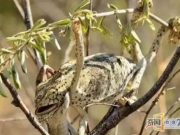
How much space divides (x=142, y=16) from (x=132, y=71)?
24cm

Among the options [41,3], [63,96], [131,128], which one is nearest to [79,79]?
[63,96]

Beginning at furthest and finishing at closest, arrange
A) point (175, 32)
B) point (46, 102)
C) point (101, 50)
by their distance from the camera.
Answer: point (101, 50), point (175, 32), point (46, 102)

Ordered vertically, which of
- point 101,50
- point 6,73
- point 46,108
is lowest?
point 101,50

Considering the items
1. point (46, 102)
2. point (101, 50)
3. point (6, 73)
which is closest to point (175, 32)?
point (46, 102)

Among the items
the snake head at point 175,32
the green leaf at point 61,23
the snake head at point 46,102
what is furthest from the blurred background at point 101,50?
the green leaf at point 61,23

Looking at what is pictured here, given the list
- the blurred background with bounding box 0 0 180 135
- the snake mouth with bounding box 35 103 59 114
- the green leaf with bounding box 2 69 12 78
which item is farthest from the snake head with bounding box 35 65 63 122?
the blurred background with bounding box 0 0 180 135

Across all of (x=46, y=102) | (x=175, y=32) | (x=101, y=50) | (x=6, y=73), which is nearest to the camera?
(x=6, y=73)

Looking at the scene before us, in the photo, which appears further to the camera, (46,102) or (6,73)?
(46,102)

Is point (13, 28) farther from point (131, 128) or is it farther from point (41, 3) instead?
point (131, 128)

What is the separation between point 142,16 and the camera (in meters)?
1.16

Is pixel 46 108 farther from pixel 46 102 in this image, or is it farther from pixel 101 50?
pixel 101 50

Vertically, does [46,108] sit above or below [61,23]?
below

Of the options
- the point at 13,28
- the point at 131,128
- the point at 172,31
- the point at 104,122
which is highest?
the point at 172,31

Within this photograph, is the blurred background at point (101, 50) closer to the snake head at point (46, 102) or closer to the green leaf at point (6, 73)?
the snake head at point (46, 102)
